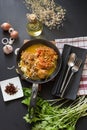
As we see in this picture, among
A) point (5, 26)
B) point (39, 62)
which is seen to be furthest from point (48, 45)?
point (5, 26)

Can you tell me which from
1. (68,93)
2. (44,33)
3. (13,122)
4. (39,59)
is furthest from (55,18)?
(13,122)

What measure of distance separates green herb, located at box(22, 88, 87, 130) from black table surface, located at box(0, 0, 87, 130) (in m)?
0.03

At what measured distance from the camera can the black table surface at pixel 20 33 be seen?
55.2 inches

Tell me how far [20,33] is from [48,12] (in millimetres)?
160

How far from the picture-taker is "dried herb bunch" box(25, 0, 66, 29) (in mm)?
1558

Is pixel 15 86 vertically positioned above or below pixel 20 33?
below

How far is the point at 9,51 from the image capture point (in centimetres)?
152

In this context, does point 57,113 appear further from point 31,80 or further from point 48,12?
point 48,12

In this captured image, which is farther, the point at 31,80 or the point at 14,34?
the point at 14,34

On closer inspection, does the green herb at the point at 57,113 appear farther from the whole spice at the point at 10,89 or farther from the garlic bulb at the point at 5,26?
the garlic bulb at the point at 5,26

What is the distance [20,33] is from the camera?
5.16 ft

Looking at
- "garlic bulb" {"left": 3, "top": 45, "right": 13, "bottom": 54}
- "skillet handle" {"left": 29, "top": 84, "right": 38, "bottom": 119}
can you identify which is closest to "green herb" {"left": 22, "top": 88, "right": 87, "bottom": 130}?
"skillet handle" {"left": 29, "top": 84, "right": 38, "bottom": 119}

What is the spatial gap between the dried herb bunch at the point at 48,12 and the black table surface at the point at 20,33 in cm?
3

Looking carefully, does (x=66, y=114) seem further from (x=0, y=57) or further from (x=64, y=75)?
(x=0, y=57)
